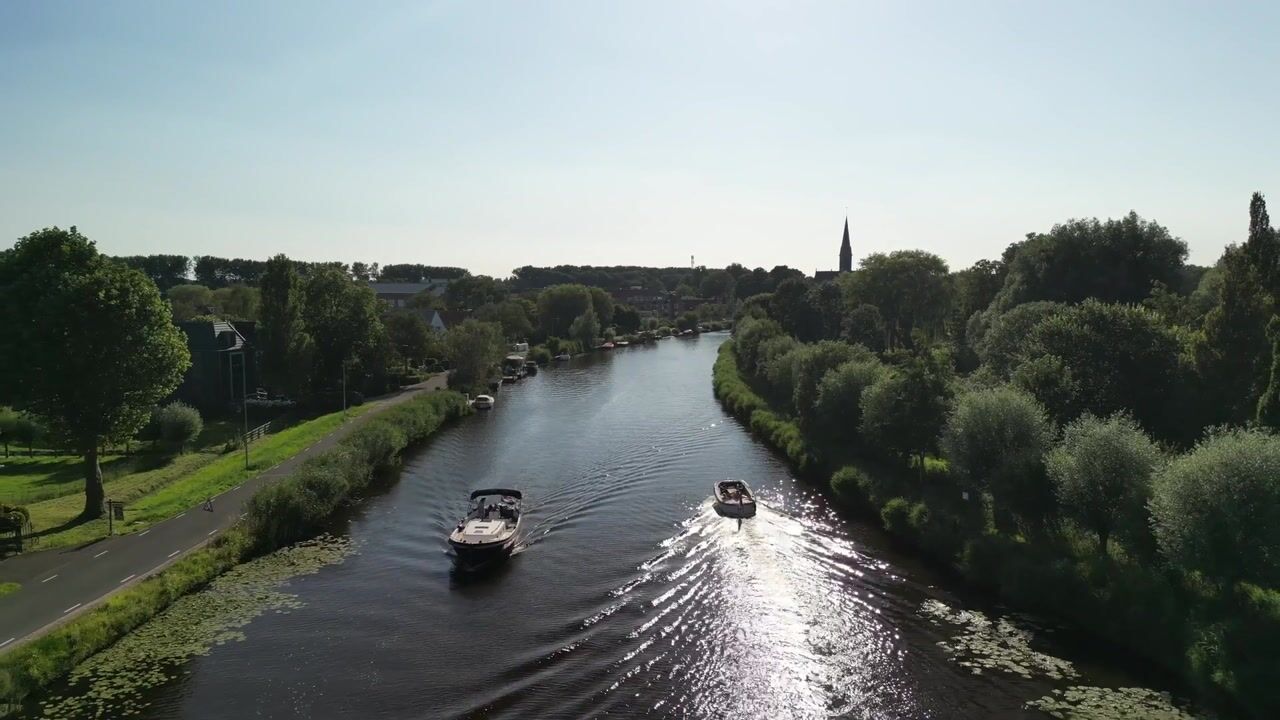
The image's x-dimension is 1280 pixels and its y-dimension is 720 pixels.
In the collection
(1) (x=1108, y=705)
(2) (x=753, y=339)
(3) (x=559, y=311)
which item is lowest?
(1) (x=1108, y=705)

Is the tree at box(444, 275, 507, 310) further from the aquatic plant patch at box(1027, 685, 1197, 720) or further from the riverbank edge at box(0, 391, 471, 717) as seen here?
the aquatic plant patch at box(1027, 685, 1197, 720)

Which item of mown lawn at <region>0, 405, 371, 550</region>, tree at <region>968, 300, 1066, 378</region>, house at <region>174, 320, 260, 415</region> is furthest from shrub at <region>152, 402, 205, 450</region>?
tree at <region>968, 300, 1066, 378</region>

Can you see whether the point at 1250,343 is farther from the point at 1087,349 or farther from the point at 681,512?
the point at 681,512

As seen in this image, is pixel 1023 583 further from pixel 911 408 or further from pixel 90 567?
pixel 90 567

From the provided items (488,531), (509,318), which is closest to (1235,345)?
(488,531)

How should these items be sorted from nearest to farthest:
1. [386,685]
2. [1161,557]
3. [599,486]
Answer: [386,685]
[1161,557]
[599,486]

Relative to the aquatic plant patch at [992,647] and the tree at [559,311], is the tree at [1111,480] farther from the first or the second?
the tree at [559,311]

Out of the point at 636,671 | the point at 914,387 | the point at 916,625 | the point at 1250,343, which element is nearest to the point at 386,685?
the point at 636,671
